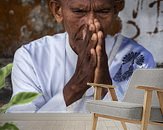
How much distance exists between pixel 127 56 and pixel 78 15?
82cm

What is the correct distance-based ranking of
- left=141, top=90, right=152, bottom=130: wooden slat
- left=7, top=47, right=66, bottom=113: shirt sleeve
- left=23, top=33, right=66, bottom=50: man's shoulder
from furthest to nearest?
left=23, top=33, right=66, bottom=50: man's shoulder
left=7, top=47, right=66, bottom=113: shirt sleeve
left=141, top=90, right=152, bottom=130: wooden slat

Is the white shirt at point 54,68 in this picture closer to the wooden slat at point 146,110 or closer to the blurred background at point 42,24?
the blurred background at point 42,24

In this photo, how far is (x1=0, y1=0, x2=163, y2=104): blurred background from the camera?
4691 mm

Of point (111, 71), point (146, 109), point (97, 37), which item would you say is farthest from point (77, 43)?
point (146, 109)

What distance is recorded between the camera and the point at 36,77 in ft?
15.1

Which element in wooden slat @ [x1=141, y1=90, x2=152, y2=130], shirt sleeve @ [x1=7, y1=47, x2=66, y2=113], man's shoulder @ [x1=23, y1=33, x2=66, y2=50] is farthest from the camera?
man's shoulder @ [x1=23, y1=33, x2=66, y2=50]

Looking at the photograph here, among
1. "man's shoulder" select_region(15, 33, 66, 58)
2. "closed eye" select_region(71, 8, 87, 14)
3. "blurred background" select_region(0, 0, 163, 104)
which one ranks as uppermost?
"closed eye" select_region(71, 8, 87, 14)

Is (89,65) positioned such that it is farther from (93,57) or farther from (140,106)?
(140,106)

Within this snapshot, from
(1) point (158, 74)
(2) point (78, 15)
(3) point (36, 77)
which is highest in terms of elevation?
(2) point (78, 15)

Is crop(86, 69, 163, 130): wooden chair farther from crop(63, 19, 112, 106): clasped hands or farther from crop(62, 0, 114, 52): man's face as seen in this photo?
crop(62, 0, 114, 52): man's face

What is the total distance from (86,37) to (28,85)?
944 mm

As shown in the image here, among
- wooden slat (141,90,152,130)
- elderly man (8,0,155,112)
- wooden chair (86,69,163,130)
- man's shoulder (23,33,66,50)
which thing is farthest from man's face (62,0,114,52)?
wooden slat (141,90,152,130)

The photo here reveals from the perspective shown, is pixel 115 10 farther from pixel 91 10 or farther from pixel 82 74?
pixel 82 74

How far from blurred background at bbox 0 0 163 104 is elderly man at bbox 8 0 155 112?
93 millimetres
